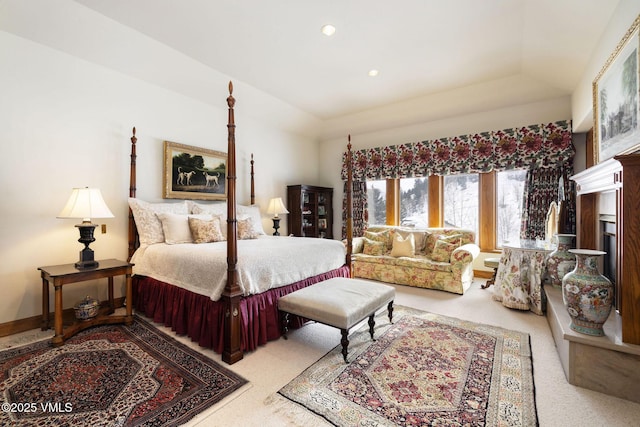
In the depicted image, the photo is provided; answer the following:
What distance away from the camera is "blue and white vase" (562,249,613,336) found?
1.77m

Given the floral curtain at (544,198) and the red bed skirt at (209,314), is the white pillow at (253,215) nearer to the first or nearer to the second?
the red bed skirt at (209,314)

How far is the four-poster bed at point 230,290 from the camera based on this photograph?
7.06 feet

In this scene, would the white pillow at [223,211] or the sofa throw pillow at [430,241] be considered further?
the sofa throw pillow at [430,241]

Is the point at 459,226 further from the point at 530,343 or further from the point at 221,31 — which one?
the point at 221,31

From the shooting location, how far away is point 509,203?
175 inches

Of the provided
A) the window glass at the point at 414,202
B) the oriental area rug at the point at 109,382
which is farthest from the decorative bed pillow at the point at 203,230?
the window glass at the point at 414,202

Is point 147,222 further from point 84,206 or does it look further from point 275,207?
point 275,207

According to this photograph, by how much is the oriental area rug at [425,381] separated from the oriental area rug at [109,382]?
576 millimetres

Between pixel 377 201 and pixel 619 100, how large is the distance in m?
3.81

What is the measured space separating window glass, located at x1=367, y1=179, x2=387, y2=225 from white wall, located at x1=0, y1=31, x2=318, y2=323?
330 cm

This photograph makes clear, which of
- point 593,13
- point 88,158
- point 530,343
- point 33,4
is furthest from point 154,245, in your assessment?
point 593,13

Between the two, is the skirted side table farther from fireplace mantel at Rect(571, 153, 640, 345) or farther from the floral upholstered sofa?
fireplace mantel at Rect(571, 153, 640, 345)

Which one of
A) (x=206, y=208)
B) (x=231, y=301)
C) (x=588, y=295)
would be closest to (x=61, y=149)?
(x=206, y=208)

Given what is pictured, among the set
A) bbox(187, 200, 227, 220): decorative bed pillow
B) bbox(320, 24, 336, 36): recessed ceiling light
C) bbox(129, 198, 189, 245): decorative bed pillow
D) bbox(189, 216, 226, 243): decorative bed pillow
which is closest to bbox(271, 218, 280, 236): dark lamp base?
bbox(187, 200, 227, 220): decorative bed pillow
